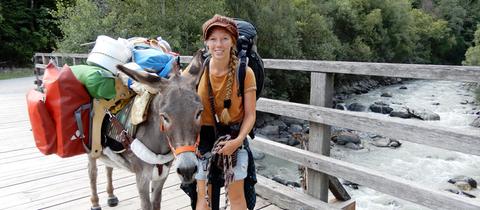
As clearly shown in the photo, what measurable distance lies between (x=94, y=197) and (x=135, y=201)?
395 millimetres

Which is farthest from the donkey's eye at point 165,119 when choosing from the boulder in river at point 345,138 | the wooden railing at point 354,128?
the boulder in river at point 345,138

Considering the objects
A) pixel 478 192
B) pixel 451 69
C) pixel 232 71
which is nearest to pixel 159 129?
pixel 232 71

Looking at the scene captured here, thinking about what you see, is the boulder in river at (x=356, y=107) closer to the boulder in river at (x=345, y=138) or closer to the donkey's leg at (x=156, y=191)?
the boulder in river at (x=345, y=138)

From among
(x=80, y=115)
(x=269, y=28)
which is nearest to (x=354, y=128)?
(x=80, y=115)

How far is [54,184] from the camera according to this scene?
13.6 feet

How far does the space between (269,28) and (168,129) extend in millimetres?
18003

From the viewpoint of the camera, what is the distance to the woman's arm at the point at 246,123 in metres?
2.11

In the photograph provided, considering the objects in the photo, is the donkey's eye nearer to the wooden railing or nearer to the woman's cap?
the woman's cap

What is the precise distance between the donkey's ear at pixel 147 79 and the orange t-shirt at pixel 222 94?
216mm

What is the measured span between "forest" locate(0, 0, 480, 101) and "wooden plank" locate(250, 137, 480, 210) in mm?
11583

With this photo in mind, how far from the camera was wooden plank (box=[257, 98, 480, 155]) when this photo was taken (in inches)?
86.7

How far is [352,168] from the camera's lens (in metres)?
2.82

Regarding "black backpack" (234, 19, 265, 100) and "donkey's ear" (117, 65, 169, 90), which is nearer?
"donkey's ear" (117, 65, 169, 90)

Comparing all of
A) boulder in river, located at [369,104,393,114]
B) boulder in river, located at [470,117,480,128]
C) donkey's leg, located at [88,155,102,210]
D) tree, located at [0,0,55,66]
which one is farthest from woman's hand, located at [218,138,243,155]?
tree, located at [0,0,55,66]
